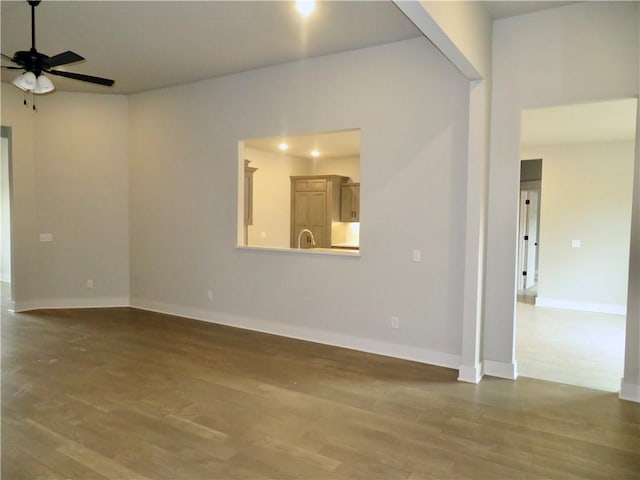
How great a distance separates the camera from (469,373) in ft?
12.1

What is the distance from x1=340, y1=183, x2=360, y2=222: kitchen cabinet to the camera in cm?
884

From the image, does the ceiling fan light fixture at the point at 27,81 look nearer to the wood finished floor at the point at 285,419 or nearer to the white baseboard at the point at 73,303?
the wood finished floor at the point at 285,419

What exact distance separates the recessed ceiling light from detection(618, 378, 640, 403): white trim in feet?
13.1

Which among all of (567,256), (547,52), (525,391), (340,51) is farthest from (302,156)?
(525,391)

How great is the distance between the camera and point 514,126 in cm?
370

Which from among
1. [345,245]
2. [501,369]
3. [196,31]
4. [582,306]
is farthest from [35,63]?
[582,306]

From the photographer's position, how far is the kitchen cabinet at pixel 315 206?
864 centimetres

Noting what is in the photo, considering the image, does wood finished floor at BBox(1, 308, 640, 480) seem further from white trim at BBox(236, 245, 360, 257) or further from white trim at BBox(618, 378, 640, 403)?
white trim at BBox(236, 245, 360, 257)

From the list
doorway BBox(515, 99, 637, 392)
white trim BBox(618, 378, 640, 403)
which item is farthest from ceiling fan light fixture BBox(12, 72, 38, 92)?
white trim BBox(618, 378, 640, 403)

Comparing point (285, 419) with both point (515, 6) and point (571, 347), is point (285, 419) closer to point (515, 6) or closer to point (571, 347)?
point (571, 347)

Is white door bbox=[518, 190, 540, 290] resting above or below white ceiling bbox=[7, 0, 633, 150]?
below

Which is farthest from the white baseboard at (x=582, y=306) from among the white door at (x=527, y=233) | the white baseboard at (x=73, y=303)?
the white baseboard at (x=73, y=303)

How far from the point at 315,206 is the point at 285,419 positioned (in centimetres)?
619

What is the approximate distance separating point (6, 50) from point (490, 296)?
5.74 meters
